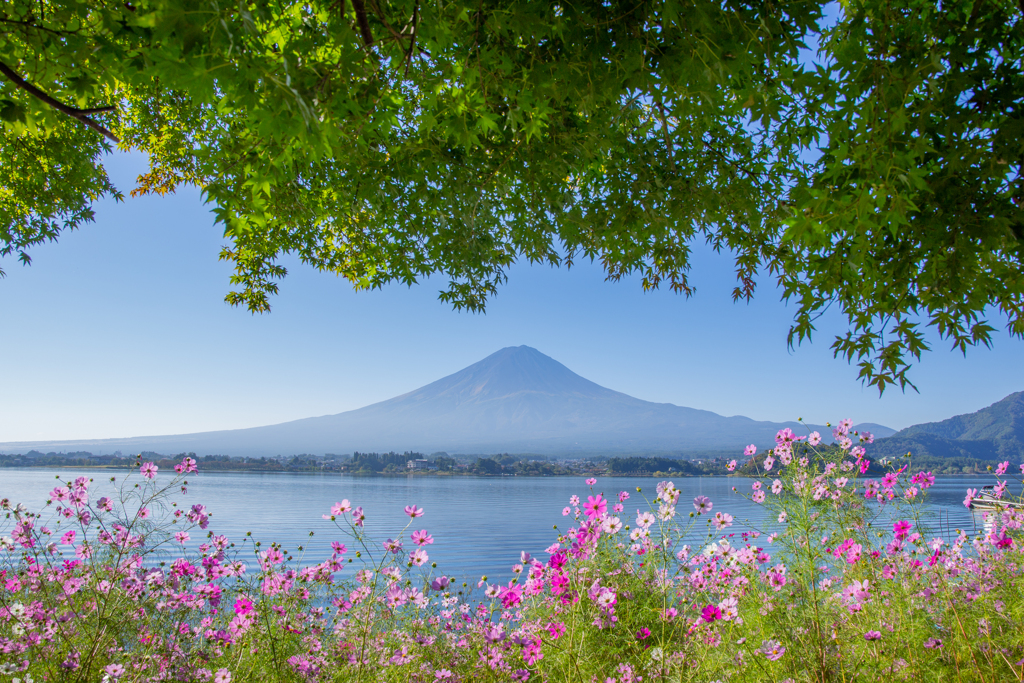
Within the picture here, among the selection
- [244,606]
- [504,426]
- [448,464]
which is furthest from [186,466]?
[504,426]

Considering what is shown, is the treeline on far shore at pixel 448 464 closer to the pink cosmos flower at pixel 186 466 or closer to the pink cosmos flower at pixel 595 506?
the pink cosmos flower at pixel 186 466

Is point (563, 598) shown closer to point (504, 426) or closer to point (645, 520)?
point (645, 520)

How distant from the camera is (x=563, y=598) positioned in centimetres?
239

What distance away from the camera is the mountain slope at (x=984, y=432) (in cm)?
2959

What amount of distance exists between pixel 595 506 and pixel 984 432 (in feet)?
159

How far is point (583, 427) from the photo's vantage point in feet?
259

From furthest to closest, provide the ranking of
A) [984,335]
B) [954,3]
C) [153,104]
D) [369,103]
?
[153,104], [954,3], [984,335], [369,103]

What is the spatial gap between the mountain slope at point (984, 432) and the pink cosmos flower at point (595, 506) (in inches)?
1281

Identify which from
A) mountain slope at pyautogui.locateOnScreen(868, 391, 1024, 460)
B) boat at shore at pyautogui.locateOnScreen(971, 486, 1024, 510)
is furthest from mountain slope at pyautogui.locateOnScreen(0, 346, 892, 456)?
boat at shore at pyautogui.locateOnScreen(971, 486, 1024, 510)

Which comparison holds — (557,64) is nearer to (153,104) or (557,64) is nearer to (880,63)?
(880,63)

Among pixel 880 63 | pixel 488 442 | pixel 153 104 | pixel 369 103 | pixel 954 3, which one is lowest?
pixel 488 442

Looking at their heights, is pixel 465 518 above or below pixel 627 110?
below

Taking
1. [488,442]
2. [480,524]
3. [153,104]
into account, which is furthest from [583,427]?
[153,104]

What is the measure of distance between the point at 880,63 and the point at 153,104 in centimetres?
629
